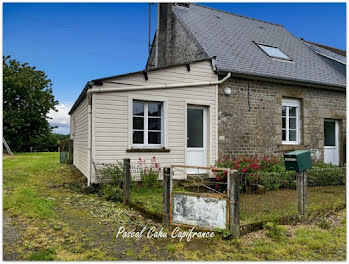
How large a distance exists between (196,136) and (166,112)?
4.74 feet

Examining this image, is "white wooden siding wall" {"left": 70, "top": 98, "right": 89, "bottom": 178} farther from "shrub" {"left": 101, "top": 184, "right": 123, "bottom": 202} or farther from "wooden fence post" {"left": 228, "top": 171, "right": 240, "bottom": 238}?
"wooden fence post" {"left": 228, "top": 171, "right": 240, "bottom": 238}

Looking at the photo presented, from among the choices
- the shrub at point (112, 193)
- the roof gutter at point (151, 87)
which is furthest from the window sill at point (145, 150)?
the roof gutter at point (151, 87)

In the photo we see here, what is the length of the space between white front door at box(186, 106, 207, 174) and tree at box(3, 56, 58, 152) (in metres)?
19.8

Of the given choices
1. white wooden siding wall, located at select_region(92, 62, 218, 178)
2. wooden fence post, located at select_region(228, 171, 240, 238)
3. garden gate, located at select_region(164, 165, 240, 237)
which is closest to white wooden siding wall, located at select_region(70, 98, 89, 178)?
white wooden siding wall, located at select_region(92, 62, 218, 178)

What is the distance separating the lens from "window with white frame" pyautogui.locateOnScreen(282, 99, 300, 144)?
11.3 metres

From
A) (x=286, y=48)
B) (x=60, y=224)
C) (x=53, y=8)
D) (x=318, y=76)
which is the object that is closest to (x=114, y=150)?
(x=60, y=224)

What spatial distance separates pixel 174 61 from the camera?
1316 centimetres

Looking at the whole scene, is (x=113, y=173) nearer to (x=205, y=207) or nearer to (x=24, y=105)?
(x=205, y=207)

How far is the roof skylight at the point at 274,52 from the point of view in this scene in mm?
12427

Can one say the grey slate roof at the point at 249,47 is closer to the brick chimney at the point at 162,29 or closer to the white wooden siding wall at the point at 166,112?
the brick chimney at the point at 162,29

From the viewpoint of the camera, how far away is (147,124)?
8.86 m

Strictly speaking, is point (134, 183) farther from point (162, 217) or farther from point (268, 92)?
point (268, 92)

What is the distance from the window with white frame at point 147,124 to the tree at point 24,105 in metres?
19.5

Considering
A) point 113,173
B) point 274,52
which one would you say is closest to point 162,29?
point 274,52
